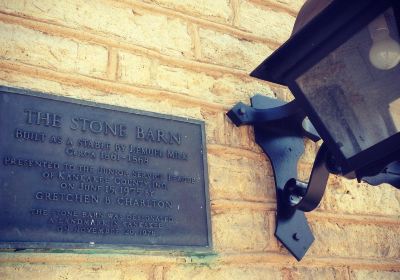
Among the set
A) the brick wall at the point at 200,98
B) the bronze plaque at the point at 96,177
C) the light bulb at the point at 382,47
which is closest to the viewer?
the light bulb at the point at 382,47

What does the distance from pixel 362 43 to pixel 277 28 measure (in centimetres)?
98

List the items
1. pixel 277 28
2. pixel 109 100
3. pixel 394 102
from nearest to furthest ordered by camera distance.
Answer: pixel 394 102 < pixel 109 100 < pixel 277 28

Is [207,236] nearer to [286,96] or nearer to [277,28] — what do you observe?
[286,96]

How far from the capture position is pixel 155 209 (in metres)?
1.50

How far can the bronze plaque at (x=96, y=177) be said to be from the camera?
1326mm

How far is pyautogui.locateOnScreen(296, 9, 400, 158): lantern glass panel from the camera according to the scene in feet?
3.85

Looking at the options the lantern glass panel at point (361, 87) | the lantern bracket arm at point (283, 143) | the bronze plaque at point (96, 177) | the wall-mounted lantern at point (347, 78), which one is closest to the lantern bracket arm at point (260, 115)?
the lantern bracket arm at point (283, 143)

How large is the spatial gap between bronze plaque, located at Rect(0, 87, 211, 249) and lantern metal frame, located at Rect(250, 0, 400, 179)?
1.49 ft

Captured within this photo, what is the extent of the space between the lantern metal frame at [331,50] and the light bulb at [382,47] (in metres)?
0.02

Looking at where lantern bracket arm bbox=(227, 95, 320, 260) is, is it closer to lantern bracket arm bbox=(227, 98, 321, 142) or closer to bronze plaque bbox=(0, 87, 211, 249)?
lantern bracket arm bbox=(227, 98, 321, 142)

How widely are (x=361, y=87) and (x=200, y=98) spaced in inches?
27.9

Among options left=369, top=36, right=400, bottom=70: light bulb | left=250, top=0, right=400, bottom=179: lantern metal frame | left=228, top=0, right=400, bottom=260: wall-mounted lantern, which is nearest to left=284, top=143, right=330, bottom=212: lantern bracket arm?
left=228, top=0, right=400, bottom=260: wall-mounted lantern

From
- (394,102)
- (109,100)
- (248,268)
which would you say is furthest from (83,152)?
(394,102)

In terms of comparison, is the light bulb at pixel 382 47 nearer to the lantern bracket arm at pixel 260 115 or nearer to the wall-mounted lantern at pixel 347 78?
the wall-mounted lantern at pixel 347 78
